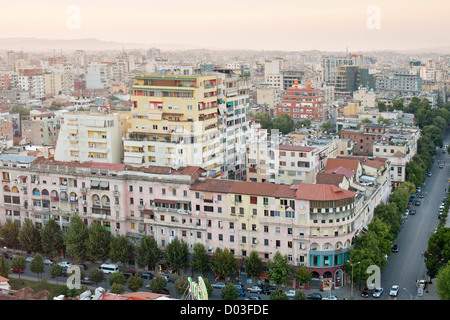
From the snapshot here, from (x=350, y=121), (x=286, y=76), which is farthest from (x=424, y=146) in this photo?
(x=286, y=76)

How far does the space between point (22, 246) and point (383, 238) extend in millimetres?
10739

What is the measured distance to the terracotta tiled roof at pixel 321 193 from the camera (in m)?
15.2

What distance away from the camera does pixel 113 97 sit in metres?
49.5

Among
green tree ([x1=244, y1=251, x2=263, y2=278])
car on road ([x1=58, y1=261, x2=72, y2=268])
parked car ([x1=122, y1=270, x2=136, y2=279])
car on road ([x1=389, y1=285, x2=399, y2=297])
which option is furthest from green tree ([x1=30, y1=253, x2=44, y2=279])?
car on road ([x1=389, y1=285, x2=399, y2=297])

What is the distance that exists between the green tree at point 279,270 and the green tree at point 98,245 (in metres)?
4.88

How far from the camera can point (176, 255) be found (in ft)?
52.9

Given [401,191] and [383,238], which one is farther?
[401,191]

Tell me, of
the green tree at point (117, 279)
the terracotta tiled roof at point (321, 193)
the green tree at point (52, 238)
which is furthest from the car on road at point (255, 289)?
the green tree at point (52, 238)

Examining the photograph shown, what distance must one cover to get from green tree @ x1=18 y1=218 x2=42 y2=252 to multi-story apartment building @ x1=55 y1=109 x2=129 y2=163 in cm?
257

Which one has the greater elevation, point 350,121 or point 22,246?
point 350,121

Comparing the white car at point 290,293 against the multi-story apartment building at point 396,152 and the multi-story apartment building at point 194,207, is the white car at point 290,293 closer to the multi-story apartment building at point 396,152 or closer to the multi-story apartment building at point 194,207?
the multi-story apartment building at point 194,207

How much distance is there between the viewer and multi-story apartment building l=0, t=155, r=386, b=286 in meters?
15.4

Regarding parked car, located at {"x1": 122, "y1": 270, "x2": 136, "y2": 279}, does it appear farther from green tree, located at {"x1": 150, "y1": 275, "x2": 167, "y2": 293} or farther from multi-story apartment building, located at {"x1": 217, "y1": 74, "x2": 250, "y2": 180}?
multi-story apartment building, located at {"x1": 217, "y1": 74, "x2": 250, "y2": 180}
